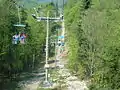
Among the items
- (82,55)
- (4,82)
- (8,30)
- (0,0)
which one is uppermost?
(0,0)

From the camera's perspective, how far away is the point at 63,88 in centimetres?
4034

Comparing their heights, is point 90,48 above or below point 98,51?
above

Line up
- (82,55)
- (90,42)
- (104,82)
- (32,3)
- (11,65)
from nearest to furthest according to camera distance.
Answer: (104,82) → (90,42) → (82,55) → (11,65) → (32,3)

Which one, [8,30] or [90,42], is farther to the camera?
[8,30]

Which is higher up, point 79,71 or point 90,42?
point 90,42

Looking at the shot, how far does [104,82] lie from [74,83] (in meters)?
8.10

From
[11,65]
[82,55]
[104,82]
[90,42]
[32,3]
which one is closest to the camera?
[104,82]

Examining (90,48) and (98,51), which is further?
(90,48)

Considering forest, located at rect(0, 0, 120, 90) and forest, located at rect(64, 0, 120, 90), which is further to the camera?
forest, located at rect(0, 0, 120, 90)

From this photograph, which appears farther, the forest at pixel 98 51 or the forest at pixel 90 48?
the forest at pixel 90 48

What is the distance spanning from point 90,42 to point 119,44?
532 cm

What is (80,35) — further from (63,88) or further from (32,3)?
(32,3)

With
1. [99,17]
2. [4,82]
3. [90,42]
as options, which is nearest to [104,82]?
[90,42]

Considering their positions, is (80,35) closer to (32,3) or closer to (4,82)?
(4,82)
